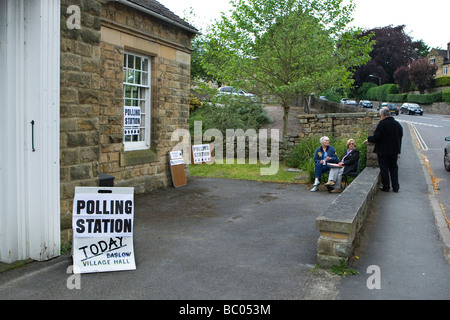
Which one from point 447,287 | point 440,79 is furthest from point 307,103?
point 440,79

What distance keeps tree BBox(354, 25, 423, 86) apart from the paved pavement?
5961 cm

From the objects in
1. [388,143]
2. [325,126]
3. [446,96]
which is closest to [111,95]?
[388,143]

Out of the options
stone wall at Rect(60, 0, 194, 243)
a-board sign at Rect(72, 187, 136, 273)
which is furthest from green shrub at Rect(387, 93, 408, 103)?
a-board sign at Rect(72, 187, 136, 273)

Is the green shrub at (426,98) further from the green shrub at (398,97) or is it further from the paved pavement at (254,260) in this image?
the paved pavement at (254,260)

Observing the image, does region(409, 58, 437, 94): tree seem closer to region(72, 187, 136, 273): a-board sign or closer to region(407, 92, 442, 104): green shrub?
region(407, 92, 442, 104): green shrub

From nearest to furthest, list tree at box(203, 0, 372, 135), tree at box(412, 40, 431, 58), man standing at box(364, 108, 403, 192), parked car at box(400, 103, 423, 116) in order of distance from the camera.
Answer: man standing at box(364, 108, 403, 192)
tree at box(203, 0, 372, 135)
parked car at box(400, 103, 423, 116)
tree at box(412, 40, 431, 58)

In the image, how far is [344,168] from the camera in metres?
10.5

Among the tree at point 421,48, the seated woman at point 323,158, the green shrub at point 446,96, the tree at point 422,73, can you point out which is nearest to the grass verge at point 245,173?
the seated woman at point 323,158

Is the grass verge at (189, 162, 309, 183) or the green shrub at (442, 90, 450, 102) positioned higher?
the green shrub at (442, 90, 450, 102)

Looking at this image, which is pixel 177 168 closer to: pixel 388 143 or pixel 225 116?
pixel 388 143

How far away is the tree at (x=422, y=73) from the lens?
186ft

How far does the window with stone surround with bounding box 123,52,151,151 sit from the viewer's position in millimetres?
10141

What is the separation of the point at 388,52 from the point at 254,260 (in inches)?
2585

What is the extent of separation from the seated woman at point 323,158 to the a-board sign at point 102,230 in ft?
21.8
